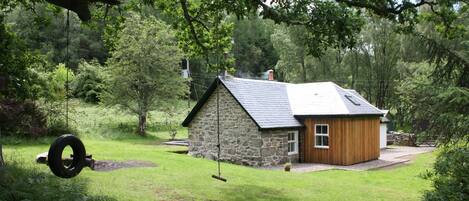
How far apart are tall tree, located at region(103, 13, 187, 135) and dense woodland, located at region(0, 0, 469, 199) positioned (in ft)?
0.24

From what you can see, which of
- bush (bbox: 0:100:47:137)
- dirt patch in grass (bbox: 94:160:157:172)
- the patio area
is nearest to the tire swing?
dirt patch in grass (bbox: 94:160:157:172)

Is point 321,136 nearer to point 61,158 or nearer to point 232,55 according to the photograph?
point 232,55

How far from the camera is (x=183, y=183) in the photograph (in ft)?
40.7

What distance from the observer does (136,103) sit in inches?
1371

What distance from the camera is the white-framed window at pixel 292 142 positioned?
75.6 ft

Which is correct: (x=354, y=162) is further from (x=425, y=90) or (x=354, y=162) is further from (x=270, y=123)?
(x=425, y=90)

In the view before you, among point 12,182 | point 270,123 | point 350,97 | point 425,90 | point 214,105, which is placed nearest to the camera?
point 12,182

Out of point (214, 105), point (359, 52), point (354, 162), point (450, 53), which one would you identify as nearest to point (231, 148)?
point (214, 105)

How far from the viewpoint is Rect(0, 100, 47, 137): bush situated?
20109 millimetres

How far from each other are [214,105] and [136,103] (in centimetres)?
1345

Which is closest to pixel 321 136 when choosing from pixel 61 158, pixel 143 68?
pixel 143 68

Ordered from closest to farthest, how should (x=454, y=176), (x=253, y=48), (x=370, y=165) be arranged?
(x=454, y=176) < (x=370, y=165) < (x=253, y=48)

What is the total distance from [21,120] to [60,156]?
14343mm

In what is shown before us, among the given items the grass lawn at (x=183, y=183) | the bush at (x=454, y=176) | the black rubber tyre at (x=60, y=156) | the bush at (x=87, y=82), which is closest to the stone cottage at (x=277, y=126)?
the grass lawn at (x=183, y=183)
